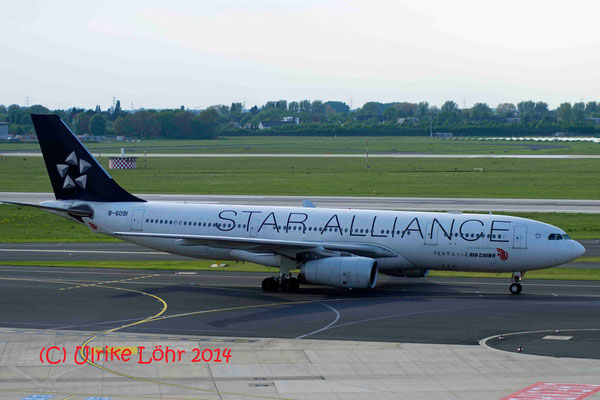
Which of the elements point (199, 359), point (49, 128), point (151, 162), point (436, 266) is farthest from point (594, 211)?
point (151, 162)

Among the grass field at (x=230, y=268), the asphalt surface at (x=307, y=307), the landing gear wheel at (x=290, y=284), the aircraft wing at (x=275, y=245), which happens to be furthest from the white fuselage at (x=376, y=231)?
the grass field at (x=230, y=268)

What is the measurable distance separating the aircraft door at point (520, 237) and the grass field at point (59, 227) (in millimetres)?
23759

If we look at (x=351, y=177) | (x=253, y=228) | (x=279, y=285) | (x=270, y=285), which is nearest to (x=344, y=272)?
(x=279, y=285)

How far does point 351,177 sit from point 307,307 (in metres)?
83.5

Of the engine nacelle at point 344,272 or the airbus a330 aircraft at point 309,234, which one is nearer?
the engine nacelle at point 344,272

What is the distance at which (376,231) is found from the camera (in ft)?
149

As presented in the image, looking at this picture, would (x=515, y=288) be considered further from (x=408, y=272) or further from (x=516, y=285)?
(x=408, y=272)

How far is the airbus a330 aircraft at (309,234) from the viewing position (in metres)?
43.5

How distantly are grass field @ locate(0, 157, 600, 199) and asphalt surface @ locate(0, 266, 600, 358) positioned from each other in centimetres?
5142

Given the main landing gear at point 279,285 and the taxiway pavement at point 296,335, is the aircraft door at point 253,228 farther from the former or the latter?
the main landing gear at point 279,285

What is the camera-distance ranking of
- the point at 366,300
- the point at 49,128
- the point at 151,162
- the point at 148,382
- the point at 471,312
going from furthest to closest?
1. the point at 151,162
2. the point at 49,128
3. the point at 366,300
4. the point at 471,312
5. the point at 148,382

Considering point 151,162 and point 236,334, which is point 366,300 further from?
point 151,162

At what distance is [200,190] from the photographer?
104 m

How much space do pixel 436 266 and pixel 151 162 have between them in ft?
398
